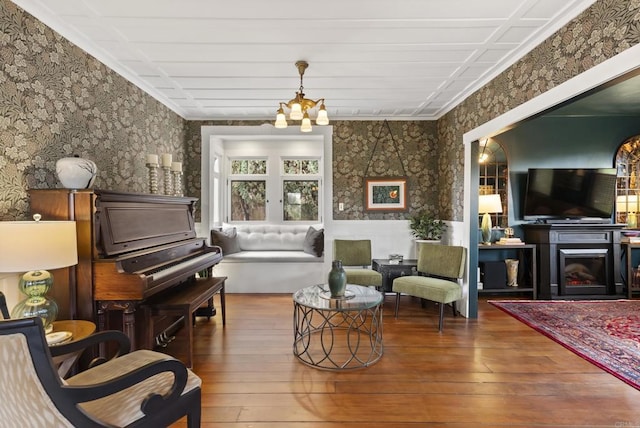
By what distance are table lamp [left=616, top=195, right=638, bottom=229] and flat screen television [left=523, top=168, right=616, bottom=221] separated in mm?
315

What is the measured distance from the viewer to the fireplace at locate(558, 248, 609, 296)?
4.39 m

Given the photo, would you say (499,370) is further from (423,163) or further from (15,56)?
(15,56)

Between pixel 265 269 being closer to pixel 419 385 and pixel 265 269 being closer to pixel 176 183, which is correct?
pixel 176 183

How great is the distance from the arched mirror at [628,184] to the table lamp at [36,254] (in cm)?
633

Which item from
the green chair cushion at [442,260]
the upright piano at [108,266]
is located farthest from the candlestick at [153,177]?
the green chair cushion at [442,260]

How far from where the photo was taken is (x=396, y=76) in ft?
10.8

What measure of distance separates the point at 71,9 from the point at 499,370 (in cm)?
396

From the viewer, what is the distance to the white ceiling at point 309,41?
2.16 m

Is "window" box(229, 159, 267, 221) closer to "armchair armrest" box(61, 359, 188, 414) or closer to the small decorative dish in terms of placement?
the small decorative dish

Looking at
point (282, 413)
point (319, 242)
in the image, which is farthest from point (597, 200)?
point (282, 413)

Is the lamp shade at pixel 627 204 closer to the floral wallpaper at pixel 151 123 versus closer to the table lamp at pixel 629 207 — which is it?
the table lamp at pixel 629 207

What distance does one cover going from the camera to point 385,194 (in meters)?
4.76

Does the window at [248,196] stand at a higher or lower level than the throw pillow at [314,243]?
higher

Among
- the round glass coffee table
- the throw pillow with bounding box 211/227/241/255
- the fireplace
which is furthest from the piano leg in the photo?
the fireplace
